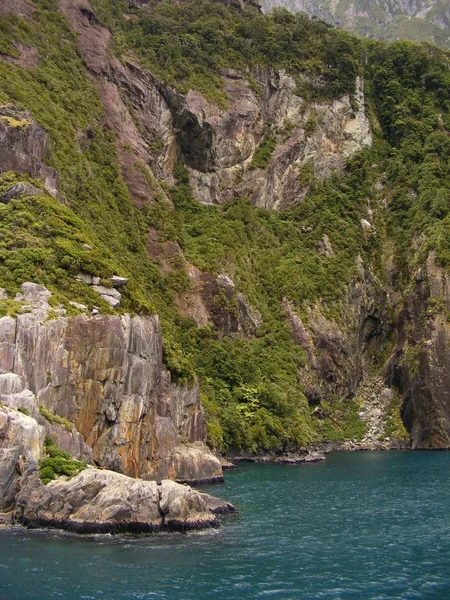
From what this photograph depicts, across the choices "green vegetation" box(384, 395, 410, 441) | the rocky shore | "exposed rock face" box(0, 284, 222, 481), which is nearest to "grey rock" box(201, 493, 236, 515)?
the rocky shore

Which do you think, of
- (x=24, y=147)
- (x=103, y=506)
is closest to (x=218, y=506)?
(x=103, y=506)

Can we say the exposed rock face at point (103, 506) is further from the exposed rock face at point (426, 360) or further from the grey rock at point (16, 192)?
the exposed rock face at point (426, 360)

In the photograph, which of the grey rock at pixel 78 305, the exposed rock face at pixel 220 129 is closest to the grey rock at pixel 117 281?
the grey rock at pixel 78 305

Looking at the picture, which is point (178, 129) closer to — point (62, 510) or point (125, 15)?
point (125, 15)

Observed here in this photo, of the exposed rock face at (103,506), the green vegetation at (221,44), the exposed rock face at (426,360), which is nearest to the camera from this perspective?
the exposed rock face at (103,506)

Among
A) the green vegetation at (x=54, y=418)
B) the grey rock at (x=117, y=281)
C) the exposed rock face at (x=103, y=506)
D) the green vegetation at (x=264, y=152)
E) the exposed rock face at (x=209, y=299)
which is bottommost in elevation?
the exposed rock face at (x=103, y=506)

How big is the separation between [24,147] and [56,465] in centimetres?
3577

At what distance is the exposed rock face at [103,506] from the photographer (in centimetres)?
3059

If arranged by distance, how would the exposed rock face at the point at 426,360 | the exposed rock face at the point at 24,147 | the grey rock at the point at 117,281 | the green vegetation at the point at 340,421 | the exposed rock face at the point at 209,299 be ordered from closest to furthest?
1. the grey rock at the point at 117,281
2. the exposed rock face at the point at 24,147
3. the exposed rock face at the point at 426,360
4. the exposed rock face at the point at 209,299
5. the green vegetation at the point at 340,421

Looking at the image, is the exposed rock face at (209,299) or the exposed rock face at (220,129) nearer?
the exposed rock face at (209,299)

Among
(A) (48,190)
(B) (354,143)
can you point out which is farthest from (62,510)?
(B) (354,143)

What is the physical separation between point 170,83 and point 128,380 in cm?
7389

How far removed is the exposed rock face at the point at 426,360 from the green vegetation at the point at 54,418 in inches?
2266

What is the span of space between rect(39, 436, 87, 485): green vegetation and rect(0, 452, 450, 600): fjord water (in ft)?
11.2
